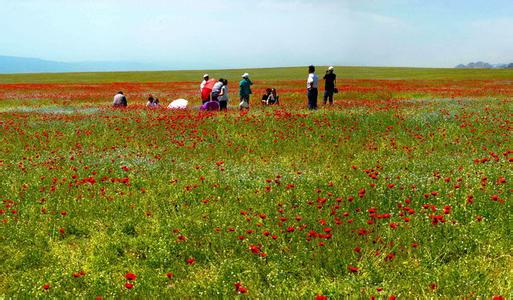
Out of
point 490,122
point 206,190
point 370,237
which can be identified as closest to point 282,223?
point 370,237

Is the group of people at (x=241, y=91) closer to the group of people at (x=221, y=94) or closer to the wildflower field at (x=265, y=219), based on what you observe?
the group of people at (x=221, y=94)

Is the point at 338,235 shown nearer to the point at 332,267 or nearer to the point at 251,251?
the point at 332,267

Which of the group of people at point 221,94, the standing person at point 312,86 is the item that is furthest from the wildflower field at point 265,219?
the group of people at point 221,94

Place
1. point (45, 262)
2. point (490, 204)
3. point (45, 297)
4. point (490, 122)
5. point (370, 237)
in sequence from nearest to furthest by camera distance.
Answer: point (45, 297) → point (370, 237) → point (45, 262) → point (490, 204) → point (490, 122)

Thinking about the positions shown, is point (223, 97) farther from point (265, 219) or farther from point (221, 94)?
point (265, 219)

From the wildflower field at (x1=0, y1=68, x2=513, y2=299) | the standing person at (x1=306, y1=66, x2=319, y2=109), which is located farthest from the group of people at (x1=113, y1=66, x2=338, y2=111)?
the wildflower field at (x1=0, y1=68, x2=513, y2=299)

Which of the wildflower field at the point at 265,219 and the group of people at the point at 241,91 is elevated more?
the group of people at the point at 241,91

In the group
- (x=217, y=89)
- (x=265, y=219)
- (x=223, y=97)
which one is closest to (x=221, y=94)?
(x=223, y=97)

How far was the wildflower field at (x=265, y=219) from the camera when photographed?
15.8 ft

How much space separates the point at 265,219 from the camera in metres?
6.46

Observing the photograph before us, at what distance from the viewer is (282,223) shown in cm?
618

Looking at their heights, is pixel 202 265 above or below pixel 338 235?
below

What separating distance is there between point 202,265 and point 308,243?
4.50ft

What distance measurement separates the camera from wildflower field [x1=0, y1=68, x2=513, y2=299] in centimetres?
480
